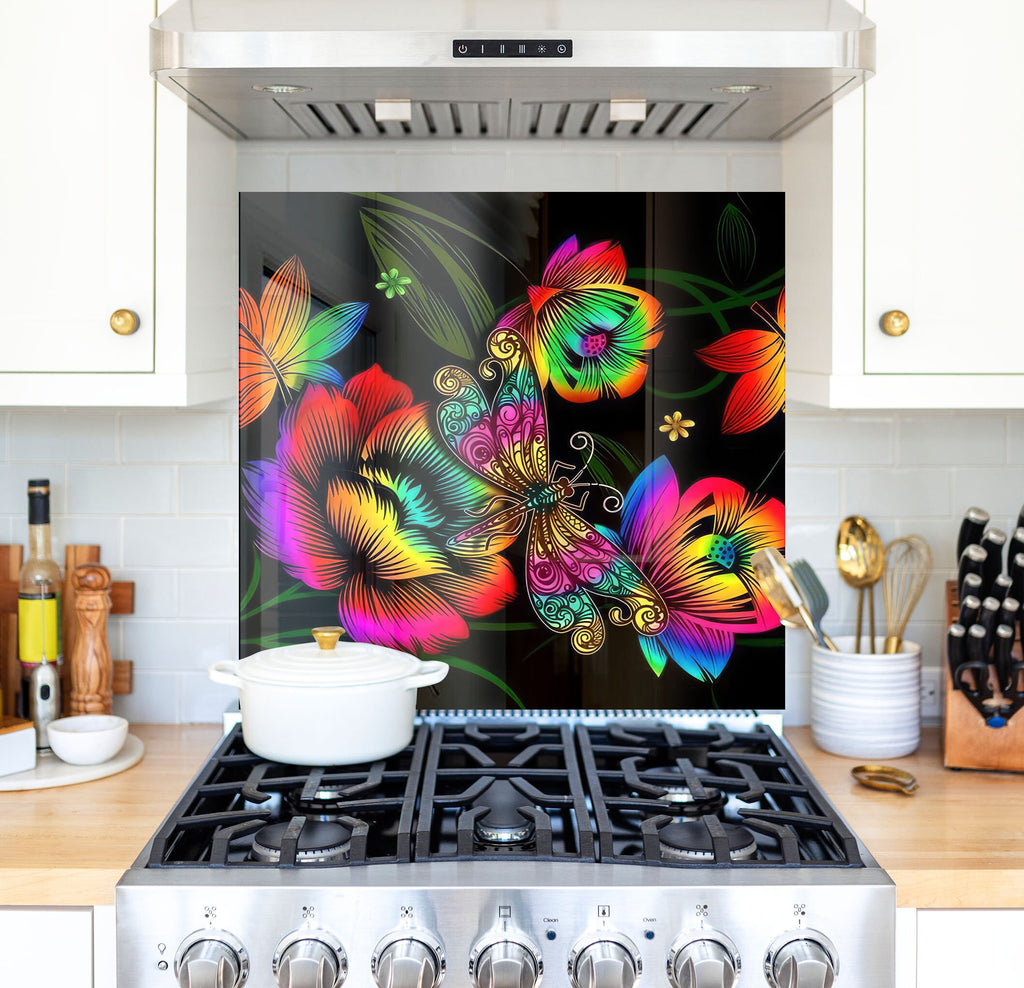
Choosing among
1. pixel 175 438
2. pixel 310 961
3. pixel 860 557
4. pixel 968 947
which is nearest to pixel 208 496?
pixel 175 438

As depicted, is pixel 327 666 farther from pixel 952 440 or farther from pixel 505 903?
pixel 952 440

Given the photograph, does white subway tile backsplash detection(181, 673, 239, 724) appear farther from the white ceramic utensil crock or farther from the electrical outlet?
the electrical outlet

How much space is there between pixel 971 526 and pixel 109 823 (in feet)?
4.66

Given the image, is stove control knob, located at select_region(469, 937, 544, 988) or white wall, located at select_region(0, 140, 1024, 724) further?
white wall, located at select_region(0, 140, 1024, 724)

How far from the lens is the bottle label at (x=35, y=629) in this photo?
196 cm

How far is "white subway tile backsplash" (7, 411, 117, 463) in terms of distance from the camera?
212 centimetres

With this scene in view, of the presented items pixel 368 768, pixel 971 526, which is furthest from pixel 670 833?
pixel 971 526

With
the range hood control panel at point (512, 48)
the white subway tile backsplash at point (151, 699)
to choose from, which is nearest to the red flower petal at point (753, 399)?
the range hood control panel at point (512, 48)

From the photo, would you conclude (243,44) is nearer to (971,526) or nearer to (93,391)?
(93,391)

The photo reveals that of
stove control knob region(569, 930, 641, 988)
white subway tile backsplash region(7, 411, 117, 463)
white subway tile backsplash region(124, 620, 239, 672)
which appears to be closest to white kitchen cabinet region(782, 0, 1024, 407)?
stove control knob region(569, 930, 641, 988)

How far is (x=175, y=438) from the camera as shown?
2119 mm

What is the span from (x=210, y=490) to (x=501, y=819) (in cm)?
87

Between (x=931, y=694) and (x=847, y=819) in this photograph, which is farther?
(x=931, y=694)

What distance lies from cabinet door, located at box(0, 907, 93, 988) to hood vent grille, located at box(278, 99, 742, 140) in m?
1.19
